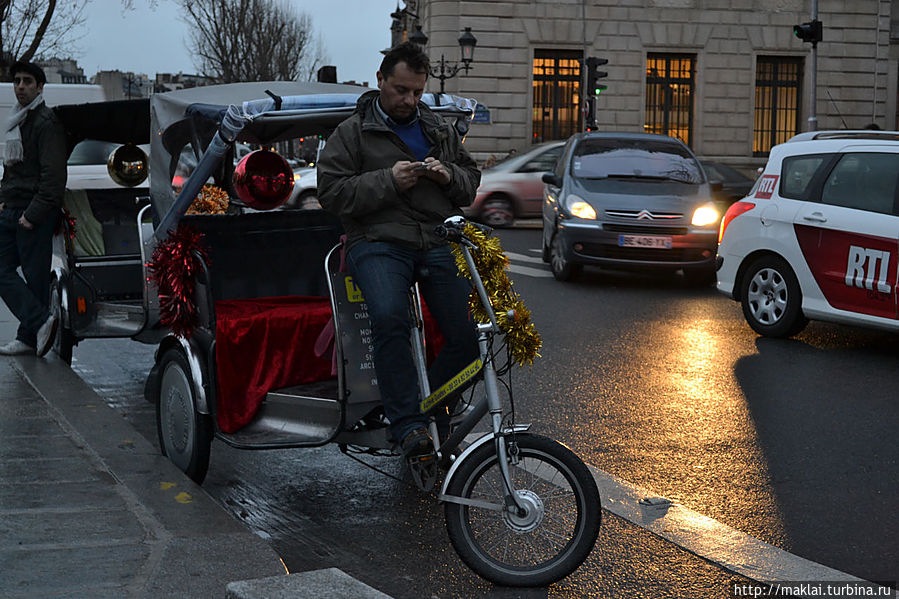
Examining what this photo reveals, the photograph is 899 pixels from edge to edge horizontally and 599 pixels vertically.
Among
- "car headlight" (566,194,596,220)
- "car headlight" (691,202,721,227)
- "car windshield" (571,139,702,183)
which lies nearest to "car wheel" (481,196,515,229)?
"car windshield" (571,139,702,183)

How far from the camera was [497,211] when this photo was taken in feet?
70.4

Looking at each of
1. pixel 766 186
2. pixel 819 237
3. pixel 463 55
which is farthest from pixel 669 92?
pixel 819 237

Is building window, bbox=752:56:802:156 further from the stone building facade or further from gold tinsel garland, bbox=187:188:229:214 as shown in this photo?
gold tinsel garland, bbox=187:188:229:214

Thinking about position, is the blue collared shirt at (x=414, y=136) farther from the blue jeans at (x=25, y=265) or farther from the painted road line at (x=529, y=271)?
the painted road line at (x=529, y=271)

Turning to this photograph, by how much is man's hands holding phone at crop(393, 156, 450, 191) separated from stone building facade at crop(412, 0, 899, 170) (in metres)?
30.0

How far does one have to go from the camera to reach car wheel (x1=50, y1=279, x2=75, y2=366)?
309 inches

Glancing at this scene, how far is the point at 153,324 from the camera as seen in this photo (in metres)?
7.32

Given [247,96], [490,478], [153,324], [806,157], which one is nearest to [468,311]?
[490,478]

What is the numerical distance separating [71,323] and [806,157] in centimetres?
575

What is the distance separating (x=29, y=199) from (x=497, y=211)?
14.1 metres

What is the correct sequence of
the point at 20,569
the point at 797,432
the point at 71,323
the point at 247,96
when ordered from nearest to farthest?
the point at 20,569 < the point at 247,96 < the point at 797,432 < the point at 71,323

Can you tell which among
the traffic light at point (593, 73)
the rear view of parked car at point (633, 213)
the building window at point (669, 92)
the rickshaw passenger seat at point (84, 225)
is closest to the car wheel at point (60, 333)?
the rickshaw passenger seat at point (84, 225)

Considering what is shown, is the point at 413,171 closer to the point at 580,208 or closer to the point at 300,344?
the point at 300,344

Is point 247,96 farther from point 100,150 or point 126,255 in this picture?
point 100,150
